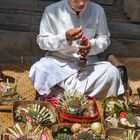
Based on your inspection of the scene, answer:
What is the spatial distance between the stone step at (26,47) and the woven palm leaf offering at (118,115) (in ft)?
6.02

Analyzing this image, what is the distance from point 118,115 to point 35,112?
845 millimetres

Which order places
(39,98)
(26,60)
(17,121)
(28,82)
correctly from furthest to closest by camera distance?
(26,60), (28,82), (39,98), (17,121)

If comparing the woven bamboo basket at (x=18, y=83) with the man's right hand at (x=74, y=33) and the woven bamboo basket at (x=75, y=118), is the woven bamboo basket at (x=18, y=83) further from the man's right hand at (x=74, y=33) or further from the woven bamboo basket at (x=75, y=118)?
the man's right hand at (x=74, y=33)

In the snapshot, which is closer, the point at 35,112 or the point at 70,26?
the point at 35,112

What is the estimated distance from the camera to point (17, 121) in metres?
4.92

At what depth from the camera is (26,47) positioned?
282 inches

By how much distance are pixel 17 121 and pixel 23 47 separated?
2.39 m

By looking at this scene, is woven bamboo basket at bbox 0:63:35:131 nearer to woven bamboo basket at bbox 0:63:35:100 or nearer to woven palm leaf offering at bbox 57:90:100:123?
woven bamboo basket at bbox 0:63:35:100

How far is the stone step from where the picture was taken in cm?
710

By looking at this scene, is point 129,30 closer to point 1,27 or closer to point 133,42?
point 133,42

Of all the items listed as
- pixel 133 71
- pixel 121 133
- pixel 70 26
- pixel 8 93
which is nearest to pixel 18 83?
pixel 8 93

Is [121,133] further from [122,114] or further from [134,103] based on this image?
[134,103]

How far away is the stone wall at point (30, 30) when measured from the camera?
7.12 meters

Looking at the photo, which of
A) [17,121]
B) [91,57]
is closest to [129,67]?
[91,57]
